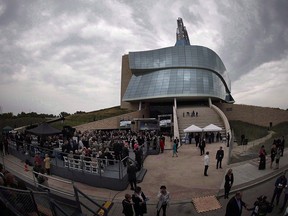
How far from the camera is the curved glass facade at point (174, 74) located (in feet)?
168

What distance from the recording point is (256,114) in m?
47.2

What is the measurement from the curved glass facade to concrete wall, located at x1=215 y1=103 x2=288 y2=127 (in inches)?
235

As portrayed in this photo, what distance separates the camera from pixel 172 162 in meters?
15.6

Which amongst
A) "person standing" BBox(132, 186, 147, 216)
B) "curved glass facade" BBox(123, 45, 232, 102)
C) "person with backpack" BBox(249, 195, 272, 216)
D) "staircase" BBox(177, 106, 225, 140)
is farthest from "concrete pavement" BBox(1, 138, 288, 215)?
"curved glass facade" BBox(123, 45, 232, 102)

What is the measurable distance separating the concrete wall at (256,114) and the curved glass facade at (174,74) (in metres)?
5.97

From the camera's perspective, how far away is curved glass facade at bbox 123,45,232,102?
51312mm

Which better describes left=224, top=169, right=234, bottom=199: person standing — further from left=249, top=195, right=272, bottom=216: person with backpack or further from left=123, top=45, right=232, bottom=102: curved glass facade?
left=123, top=45, right=232, bottom=102: curved glass facade

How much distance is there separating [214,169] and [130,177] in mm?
5805

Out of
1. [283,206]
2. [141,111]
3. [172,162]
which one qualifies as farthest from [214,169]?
[141,111]

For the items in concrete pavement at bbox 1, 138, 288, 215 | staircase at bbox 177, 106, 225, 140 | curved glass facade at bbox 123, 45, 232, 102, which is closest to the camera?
concrete pavement at bbox 1, 138, 288, 215

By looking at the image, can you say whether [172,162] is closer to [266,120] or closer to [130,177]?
[130,177]

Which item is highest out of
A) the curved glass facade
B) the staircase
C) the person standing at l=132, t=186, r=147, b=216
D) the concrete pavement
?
the curved glass facade

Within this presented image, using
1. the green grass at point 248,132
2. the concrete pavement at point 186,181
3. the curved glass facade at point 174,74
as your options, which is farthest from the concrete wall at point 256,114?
the concrete pavement at point 186,181

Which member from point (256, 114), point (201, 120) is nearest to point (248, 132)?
point (201, 120)
